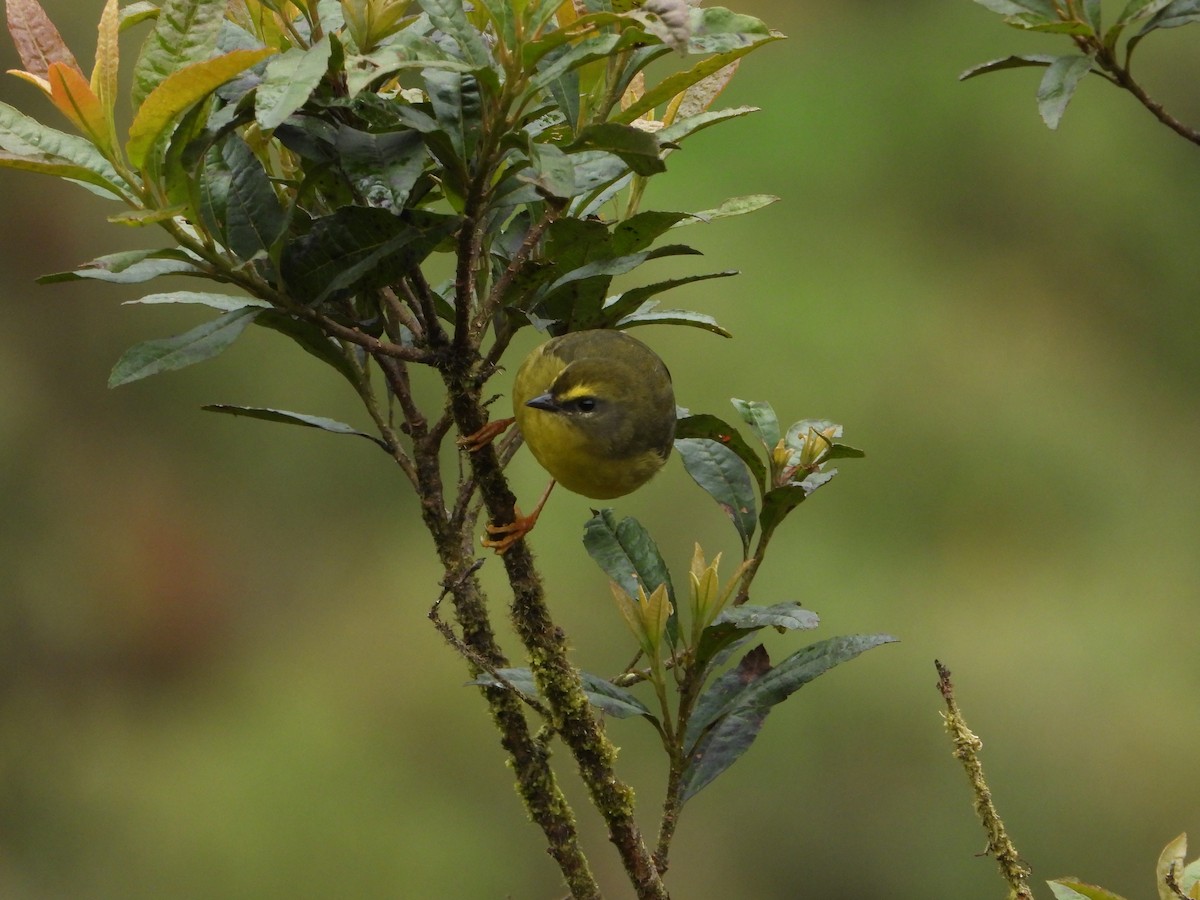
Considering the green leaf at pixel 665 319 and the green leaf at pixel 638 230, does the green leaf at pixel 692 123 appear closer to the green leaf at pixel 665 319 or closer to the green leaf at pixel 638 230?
the green leaf at pixel 638 230

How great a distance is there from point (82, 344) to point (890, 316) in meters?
1.91

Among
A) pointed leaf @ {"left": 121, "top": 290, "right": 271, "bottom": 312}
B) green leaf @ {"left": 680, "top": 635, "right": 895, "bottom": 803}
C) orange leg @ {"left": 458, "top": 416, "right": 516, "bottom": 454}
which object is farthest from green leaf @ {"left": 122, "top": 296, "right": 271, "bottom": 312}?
green leaf @ {"left": 680, "top": 635, "right": 895, "bottom": 803}

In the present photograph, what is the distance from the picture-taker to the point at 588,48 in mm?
876

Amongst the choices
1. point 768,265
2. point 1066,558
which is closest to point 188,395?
point 768,265

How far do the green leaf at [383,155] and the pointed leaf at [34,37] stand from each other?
231 mm

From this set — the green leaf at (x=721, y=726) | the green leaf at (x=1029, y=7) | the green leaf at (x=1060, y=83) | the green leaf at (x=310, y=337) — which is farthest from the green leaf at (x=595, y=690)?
the green leaf at (x=1029, y=7)

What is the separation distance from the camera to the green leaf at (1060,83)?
110 cm

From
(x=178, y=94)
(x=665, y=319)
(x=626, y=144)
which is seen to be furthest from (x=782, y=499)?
(x=178, y=94)

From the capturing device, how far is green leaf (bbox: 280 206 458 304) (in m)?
0.93

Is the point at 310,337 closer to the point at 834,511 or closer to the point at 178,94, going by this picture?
the point at 178,94

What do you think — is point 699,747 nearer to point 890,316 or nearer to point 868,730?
point 868,730

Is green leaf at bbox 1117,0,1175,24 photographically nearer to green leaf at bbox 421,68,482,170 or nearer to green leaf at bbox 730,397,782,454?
green leaf at bbox 730,397,782,454

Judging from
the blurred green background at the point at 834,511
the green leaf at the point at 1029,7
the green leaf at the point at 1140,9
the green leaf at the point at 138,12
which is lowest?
the blurred green background at the point at 834,511

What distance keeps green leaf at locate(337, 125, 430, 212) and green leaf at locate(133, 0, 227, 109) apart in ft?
0.36
